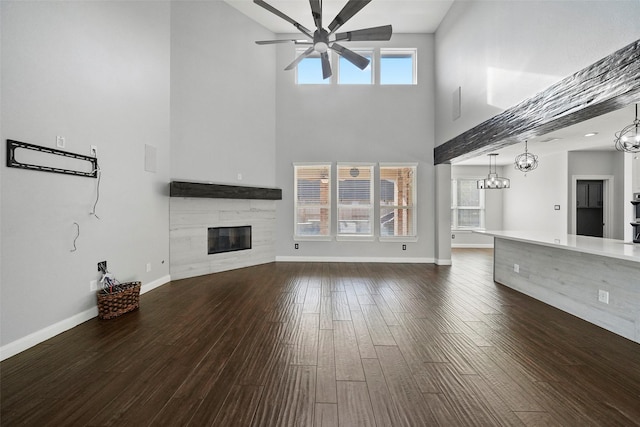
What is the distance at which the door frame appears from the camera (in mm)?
7578

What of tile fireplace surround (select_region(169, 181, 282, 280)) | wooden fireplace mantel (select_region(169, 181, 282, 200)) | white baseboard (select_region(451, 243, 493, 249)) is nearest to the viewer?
wooden fireplace mantel (select_region(169, 181, 282, 200))

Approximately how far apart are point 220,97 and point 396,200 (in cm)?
431

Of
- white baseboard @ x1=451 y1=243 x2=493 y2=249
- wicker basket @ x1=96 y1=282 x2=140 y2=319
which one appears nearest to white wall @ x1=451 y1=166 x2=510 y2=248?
white baseboard @ x1=451 y1=243 x2=493 y2=249

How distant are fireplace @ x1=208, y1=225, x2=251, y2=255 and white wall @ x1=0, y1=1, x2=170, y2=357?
1177 mm

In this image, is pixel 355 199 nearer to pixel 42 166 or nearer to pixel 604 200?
pixel 42 166

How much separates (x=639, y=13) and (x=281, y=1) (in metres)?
5.35

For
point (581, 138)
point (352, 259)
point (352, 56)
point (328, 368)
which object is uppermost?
point (352, 56)

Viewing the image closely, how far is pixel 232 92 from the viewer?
19.6 feet

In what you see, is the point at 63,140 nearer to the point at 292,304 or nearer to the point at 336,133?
the point at 292,304

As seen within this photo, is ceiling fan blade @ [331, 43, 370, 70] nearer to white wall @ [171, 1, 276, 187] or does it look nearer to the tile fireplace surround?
white wall @ [171, 1, 276, 187]

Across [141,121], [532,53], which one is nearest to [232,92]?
[141,121]

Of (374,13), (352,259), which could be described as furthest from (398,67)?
(352,259)

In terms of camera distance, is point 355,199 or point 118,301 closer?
point 118,301

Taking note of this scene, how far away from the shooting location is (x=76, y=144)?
312 centimetres
